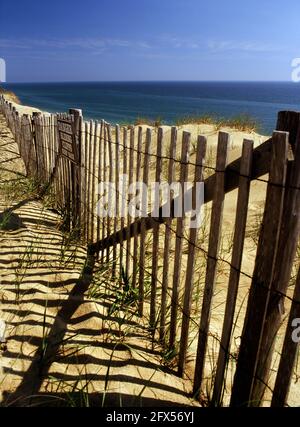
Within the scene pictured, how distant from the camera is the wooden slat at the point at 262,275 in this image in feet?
5.88

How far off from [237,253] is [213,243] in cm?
23

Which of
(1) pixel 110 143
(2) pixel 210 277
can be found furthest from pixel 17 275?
(2) pixel 210 277

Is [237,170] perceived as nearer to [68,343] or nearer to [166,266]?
[166,266]

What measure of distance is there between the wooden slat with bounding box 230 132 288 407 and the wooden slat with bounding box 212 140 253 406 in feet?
0.41

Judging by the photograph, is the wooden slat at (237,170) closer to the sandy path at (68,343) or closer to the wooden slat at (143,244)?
the wooden slat at (143,244)

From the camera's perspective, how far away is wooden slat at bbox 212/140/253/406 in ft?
6.43

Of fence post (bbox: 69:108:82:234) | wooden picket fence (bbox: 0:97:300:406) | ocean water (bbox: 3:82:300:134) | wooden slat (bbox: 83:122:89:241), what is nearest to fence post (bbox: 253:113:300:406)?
wooden picket fence (bbox: 0:97:300:406)

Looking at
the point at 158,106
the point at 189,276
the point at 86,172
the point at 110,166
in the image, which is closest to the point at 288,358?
the point at 189,276

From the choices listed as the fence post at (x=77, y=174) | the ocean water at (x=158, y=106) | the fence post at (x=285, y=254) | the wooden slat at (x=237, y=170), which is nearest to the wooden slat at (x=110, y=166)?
the fence post at (x=77, y=174)

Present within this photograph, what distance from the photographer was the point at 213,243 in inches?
90.7

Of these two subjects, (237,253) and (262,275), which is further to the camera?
(237,253)

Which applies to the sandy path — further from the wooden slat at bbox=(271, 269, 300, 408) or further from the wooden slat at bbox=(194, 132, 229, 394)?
the wooden slat at bbox=(271, 269, 300, 408)

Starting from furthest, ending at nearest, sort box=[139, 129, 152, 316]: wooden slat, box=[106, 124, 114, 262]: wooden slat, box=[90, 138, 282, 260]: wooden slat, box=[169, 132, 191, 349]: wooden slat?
box=[106, 124, 114, 262]: wooden slat
box=[139, 129, 152, 316]: wooden slat
box=[169, 132, 191, 349]: wooden slat
box=[90, 138, 282, 260]: wooden slat

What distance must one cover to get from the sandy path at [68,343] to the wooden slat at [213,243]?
0.28 meters
